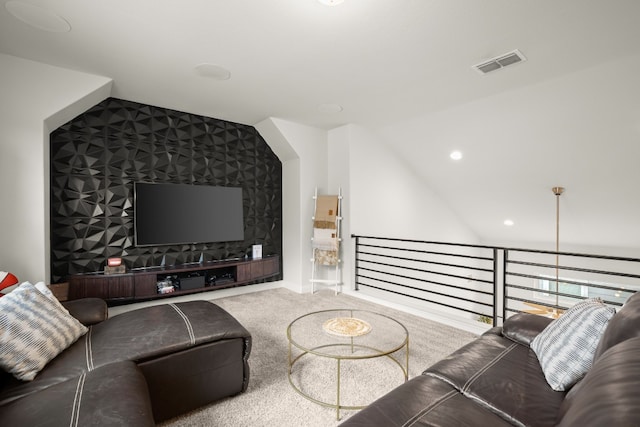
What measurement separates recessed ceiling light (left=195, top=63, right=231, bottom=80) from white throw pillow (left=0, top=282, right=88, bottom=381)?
2.17m

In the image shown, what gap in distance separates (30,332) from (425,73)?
11.1 feet

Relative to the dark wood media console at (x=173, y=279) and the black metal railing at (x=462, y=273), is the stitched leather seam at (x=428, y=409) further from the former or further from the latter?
the dark wood media console at (x=173, y=279)

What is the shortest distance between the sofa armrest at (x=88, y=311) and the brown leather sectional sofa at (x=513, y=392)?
6.12 feet

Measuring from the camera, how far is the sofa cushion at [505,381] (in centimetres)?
118

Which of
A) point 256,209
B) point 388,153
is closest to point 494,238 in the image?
point 388,153

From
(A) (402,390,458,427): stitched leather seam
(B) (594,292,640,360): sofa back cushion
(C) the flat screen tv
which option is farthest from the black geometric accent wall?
(B) (594,292,640,360): sofa back cushion

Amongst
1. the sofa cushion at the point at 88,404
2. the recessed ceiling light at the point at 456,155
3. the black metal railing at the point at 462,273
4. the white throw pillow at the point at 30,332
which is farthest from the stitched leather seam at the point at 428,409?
the recessed ceiling light at the point at 456,155

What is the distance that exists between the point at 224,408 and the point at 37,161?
109 inches

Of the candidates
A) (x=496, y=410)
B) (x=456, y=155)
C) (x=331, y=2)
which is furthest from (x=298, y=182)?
(x=496, y=410)

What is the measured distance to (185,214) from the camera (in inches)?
161

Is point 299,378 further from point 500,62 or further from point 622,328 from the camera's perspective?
point 500,62

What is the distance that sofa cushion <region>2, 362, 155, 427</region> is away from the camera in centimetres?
114

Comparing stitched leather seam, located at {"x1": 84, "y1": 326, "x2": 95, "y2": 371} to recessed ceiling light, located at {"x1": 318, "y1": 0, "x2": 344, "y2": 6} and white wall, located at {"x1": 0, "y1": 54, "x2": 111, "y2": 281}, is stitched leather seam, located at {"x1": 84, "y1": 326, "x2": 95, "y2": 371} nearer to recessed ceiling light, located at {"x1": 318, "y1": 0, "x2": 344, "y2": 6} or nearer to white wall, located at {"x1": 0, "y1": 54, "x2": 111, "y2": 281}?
white wall, located at {"x1": 0, "y1": 54, "x2": 111, "y2": 281}

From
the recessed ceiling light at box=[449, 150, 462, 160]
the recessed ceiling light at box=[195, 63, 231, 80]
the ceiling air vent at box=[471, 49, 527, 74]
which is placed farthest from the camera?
the recessed ceiling light at box=[449, 150, 462, 160]
